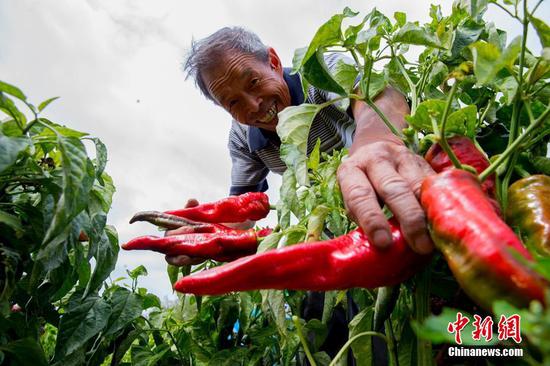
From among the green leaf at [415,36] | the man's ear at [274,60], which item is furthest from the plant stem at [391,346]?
the man's ear at [274,60]

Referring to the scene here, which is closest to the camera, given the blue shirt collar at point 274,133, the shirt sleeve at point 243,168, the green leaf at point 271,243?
the green leaf at point 271,243

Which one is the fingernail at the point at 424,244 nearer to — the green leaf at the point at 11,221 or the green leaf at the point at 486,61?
the green leaf at the point at 486,61

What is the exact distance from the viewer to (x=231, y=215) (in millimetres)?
1541

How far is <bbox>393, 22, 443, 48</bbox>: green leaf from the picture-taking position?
0.92m

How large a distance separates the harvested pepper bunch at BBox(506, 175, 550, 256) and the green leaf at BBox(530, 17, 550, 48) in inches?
8.9

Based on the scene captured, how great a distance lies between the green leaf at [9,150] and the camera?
0.77 meters

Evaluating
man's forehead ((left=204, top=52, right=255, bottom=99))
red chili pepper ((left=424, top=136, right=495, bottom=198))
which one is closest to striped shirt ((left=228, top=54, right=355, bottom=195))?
man's forehead ((left=204, top=52, right=255, bottom=99))

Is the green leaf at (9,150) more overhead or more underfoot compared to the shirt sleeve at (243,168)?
more underfoot

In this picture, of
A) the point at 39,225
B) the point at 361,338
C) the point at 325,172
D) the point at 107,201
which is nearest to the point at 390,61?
the point at 325,172

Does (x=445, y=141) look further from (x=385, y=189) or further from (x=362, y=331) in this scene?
(x=362, y=331)

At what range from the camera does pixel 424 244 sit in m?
0.61

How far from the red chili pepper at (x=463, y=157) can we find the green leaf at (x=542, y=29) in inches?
7.8

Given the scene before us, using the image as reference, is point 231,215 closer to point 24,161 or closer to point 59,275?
point 59,275

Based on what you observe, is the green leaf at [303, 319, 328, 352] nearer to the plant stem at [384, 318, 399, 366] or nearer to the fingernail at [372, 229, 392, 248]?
the plant stem at [384, 318, 399, 366]
